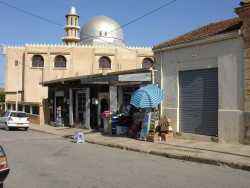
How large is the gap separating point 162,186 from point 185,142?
9378 mm

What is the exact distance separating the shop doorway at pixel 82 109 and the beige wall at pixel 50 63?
82.0ft

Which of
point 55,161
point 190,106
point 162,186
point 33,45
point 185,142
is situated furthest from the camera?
point 33,45

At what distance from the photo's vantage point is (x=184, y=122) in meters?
20.2

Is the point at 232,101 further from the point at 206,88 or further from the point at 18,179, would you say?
the point at 18,179

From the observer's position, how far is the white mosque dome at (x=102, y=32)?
212 feet

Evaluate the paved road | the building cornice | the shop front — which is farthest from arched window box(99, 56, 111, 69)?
the paved road

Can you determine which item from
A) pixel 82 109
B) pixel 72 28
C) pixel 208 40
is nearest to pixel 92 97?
pixel 82 109

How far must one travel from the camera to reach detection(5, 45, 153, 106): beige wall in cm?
5666

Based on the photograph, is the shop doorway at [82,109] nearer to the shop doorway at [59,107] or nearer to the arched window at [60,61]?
the shop doorway at [59,107]

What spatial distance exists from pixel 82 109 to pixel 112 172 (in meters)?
19.5

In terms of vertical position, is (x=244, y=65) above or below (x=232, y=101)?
above

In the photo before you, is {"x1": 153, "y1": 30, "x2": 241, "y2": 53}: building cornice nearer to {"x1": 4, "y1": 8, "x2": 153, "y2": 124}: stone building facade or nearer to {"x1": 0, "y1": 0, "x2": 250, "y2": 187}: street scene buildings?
{"x1": 0, "y1": 0, "x2": 250, "y2": 187}: street scene buildings

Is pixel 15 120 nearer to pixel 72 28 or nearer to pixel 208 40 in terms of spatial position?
pixel 208 40

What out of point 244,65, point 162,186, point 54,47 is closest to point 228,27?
point 244,65
